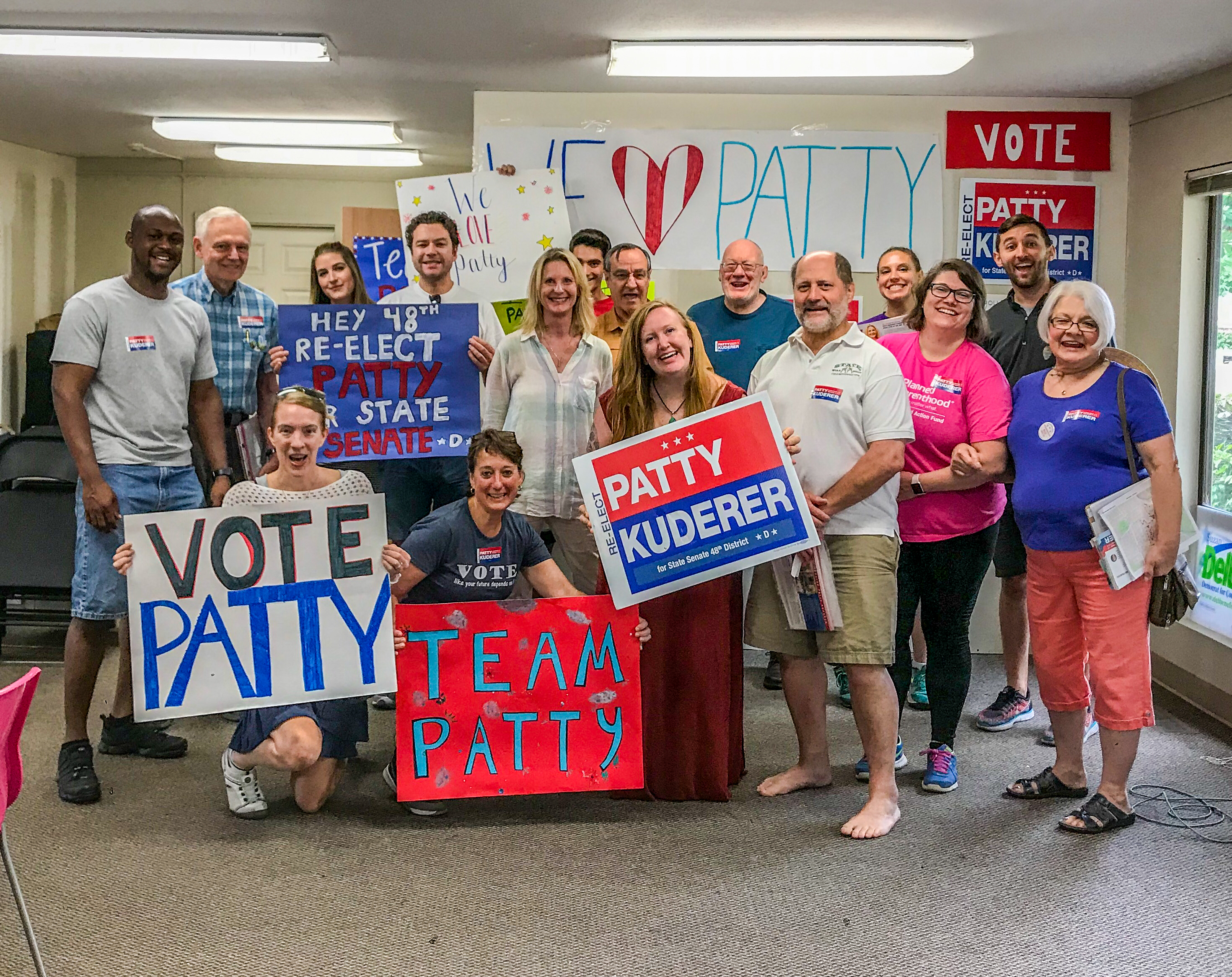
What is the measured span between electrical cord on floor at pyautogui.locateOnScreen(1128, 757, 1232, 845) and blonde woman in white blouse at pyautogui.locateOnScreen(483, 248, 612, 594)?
164 cm

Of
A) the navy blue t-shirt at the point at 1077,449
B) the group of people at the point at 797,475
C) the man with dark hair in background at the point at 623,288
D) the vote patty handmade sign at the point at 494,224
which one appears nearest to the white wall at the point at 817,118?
the vote patty handmade sign at the point at 494,224

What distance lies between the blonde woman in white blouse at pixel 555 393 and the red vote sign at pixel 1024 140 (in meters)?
2.25

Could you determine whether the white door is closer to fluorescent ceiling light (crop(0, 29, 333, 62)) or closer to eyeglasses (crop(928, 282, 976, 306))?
fluorescent ceiling light (crop(0, 29, 333, 62))

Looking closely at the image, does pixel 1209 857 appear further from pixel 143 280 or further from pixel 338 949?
pixel 143 280

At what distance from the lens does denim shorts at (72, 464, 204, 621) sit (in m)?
3.12

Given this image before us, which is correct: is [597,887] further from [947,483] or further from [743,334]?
[743,334]

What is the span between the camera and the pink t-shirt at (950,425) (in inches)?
123

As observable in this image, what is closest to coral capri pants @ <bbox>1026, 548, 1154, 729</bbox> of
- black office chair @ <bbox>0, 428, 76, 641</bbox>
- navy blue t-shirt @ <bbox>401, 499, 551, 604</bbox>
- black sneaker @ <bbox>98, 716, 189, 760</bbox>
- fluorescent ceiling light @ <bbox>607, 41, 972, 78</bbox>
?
navy blue t-shirt @ <bbox>401, 499, 551, 604</bbox>

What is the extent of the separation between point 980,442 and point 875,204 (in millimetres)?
2019

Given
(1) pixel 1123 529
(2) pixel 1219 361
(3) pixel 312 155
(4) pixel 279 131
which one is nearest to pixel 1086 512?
(1) pixel 1123 529

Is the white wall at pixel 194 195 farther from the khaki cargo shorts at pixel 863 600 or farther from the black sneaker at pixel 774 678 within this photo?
the khaki cargo shorts at pixel 863 600

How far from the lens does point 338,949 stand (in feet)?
7.57

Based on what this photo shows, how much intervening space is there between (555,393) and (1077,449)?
4.64 feet

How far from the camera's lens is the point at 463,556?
2961 mm
